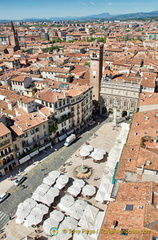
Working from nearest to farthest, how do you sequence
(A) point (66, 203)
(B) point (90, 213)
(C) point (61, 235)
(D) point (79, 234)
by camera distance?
(D) point (79, 234) < (C) point (61, 235) < (B) point (90, 213) < (A) point (66, 203)

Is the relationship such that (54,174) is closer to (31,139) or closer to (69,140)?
(31,139)

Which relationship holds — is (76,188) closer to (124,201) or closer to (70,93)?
(124,201)

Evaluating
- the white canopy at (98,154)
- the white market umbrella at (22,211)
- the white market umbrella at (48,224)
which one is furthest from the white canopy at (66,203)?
the white canopy at (98,154)

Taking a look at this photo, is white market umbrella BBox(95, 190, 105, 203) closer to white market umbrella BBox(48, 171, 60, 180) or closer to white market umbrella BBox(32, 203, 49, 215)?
white market umbrella BBox(32, 203, 49, 215)

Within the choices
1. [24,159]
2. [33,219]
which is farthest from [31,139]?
[33,219]

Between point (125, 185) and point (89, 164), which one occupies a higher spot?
point (125, 185)

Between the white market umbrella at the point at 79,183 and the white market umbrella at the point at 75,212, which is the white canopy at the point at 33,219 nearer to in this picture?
the white market umbrella at the point at 75,212

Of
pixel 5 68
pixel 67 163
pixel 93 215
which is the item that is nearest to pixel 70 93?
pixel 67 163
